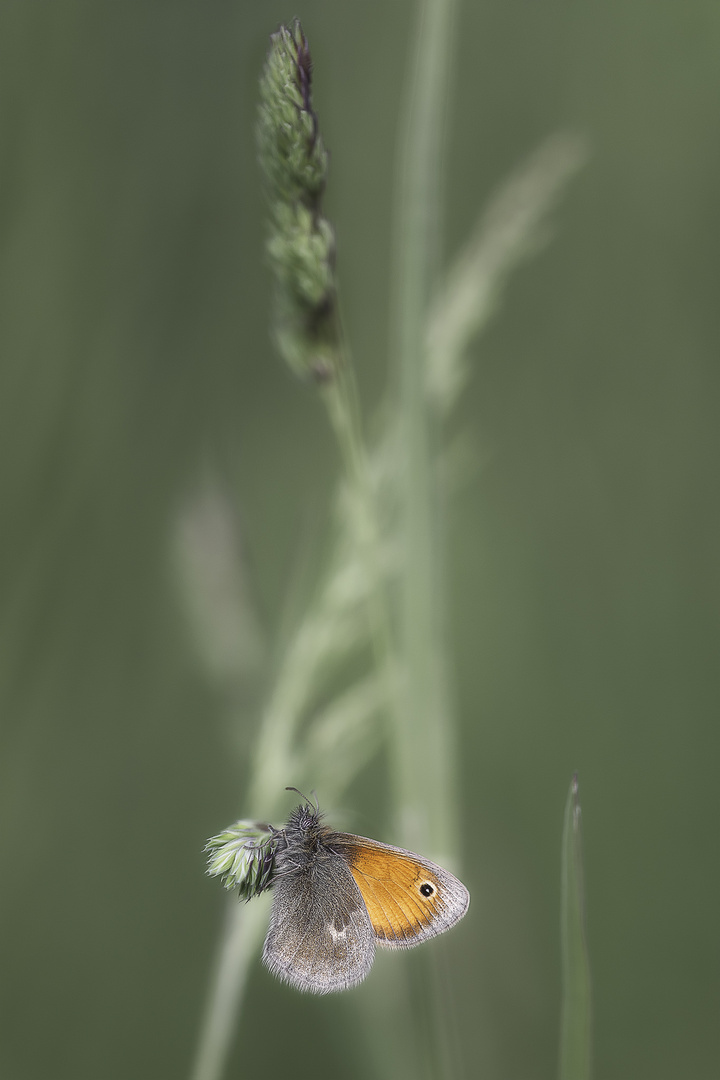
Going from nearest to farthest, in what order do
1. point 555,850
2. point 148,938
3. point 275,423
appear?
point 148,938
point 555,850
point 275,423

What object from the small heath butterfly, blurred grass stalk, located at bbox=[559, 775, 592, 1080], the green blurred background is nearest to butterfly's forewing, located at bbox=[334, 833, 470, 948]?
the small heath butterfly

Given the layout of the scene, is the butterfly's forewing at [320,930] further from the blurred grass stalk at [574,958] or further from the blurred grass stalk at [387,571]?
the blurred grass stalk at [574,958]

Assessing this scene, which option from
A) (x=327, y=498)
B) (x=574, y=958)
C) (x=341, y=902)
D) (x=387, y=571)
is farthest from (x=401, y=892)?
(x=327, y=498)

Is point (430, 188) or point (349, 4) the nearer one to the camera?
point (430, 188)

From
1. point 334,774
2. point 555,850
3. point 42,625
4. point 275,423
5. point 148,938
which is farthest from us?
point 275,423

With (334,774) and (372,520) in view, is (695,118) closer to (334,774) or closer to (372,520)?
(372,520)

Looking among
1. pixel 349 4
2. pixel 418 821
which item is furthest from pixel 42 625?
pixel 349 4

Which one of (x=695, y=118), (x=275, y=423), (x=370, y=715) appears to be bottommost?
(x=370, y=715)

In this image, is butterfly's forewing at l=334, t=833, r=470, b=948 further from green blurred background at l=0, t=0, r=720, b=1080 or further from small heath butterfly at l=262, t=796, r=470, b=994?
green blurred background at l=0, t=0, r=720, b=1080
